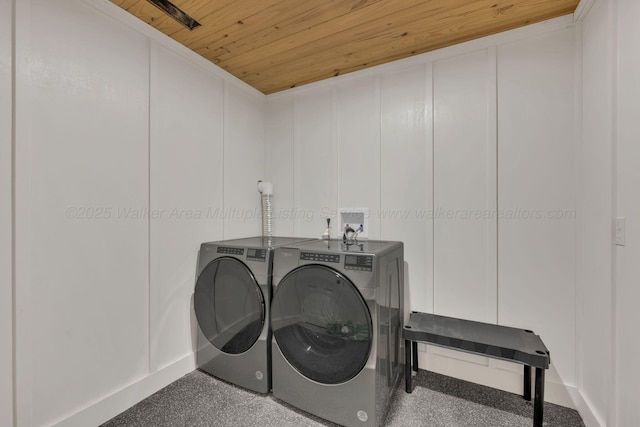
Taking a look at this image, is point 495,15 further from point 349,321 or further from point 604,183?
point 349,321

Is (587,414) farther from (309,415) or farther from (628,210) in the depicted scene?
(309,415)

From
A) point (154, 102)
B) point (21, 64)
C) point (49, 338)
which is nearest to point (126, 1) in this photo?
point (154, 102)

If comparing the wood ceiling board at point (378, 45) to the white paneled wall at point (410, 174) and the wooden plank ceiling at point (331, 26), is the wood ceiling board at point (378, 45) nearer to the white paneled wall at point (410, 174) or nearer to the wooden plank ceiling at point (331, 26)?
the wooden plank ceiling at point (331, 26)

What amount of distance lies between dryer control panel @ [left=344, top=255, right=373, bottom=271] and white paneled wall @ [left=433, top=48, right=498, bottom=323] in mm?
814

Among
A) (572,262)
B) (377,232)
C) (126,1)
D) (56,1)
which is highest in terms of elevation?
(126,1)

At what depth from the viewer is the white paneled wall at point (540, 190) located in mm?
1650

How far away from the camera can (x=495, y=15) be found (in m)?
1.62

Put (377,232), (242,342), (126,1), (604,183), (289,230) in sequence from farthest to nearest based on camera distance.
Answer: (289,230) → (377,232) → (242,342) → (126,1) → (604,183)

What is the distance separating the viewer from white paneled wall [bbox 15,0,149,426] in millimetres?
1272

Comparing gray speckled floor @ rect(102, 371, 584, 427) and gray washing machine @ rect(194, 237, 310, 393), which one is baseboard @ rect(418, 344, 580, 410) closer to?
gray speckled floor @ rect(102, 371, 584, 427)

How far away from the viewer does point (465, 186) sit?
189 cm

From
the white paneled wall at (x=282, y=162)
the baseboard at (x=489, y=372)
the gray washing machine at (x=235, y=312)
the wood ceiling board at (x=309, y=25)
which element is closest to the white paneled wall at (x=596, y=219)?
the baseboard at (x=489, y=372)

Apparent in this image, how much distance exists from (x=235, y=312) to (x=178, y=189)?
3.09 feet

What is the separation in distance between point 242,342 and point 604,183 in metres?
2.18
